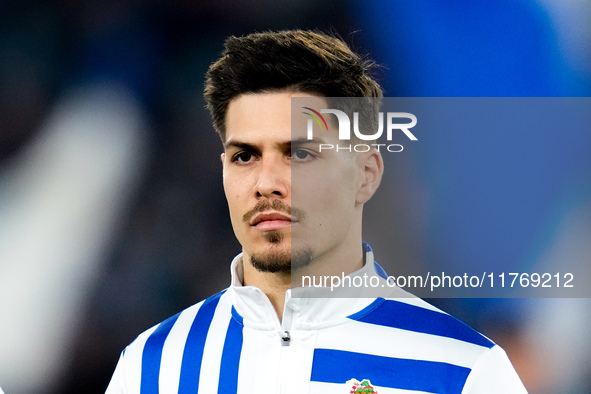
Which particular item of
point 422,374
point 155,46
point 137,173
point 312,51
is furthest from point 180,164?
point 422,374

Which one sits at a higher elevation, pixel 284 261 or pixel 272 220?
pixel 272 220

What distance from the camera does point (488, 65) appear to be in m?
2.27

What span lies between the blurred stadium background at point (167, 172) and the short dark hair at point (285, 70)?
0.37m

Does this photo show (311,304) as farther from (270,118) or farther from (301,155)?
(270,118)

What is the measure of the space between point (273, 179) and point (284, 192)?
0.15ft

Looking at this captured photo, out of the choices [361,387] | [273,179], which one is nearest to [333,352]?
[361,387]

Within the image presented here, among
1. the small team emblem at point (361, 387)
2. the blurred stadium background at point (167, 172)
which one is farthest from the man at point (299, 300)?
the blurred stadium background at point (167, 172)

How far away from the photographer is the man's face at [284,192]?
177 centimetres

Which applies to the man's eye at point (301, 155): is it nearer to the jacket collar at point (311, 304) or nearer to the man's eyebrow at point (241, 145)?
the man's eyebrow at point (241, 145)

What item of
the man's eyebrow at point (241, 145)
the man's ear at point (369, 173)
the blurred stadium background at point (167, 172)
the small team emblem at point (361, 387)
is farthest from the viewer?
the blurred stadium background at point (167, 172)

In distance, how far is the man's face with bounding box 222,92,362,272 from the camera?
177 cm

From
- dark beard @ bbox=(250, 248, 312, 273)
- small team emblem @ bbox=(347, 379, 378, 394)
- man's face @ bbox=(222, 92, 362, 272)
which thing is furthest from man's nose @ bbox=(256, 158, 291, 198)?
small team emblem @ bbox=(347, 379, 378, 394)

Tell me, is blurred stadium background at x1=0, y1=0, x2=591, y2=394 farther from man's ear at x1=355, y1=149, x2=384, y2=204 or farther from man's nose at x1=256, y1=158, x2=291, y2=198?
man's nose at x1=256, y1=158, x2=291, y2=198

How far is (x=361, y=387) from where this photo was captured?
170cm
